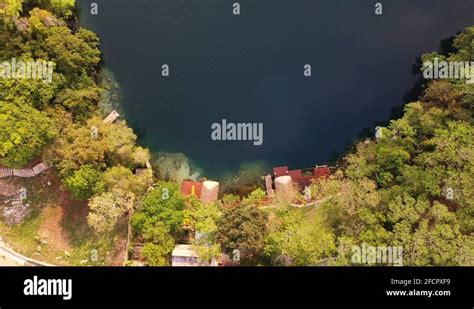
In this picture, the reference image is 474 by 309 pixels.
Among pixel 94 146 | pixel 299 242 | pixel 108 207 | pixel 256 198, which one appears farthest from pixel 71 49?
pixel 299 242

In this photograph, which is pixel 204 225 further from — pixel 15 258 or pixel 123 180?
pixel 15 258

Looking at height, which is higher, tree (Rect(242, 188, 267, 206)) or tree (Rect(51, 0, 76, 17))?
tree (Rect(51, 0, 76, 17))

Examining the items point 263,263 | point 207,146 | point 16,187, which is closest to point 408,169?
point 263,263

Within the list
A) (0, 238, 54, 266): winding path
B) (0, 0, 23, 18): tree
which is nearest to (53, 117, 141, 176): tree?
(0, 238, 54, 266): winding path

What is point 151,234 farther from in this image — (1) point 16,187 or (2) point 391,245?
(2) point 391,245

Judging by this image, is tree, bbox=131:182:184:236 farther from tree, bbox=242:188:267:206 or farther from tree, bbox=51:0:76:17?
tree, bbox=51:0:76:17

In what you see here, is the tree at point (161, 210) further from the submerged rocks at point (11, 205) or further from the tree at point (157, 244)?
the submerged rocks at point (11, 205)

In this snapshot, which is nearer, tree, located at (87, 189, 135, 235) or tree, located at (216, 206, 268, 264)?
tree, located at (216, 206, 268, 264)
